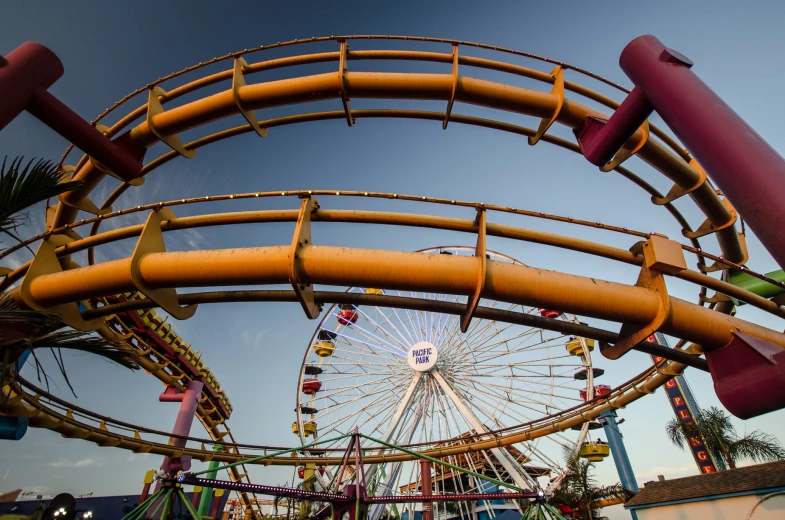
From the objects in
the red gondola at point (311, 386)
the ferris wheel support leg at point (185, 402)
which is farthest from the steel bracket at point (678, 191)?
the red gondola at point (311, 386)

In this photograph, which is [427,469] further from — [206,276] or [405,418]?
[206,276]

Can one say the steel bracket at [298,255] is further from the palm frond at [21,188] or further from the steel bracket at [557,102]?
the steel bracket at [557,102]

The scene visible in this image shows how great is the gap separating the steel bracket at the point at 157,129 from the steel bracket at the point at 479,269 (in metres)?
4.76

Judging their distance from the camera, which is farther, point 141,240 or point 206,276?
point 141,240

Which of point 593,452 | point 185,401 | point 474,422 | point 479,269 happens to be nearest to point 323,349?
point 185,401

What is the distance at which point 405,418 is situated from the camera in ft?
57.5

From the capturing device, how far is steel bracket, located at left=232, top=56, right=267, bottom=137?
232 inches

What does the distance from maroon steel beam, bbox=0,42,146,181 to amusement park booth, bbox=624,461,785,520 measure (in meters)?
17.1

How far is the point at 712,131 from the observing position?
10.3ft

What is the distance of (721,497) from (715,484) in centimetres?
90

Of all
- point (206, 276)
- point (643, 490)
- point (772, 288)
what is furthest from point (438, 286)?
point (643, 490)

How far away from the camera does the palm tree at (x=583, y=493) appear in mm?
13910

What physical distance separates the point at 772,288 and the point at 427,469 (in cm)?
998

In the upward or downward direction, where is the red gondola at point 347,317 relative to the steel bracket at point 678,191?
upward
